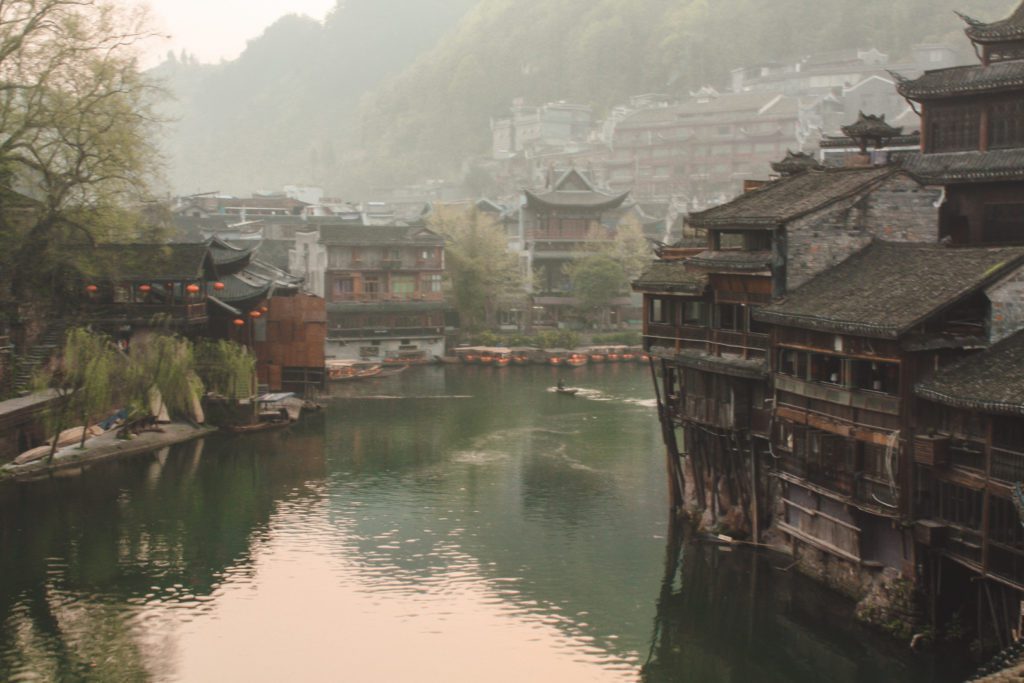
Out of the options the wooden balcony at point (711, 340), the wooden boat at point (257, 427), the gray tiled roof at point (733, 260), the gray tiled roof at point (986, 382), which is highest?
Answer: the gray tiled roof at point (733, 260)

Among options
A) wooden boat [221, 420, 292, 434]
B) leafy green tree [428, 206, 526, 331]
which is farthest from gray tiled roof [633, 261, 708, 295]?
leafy green tree [428, 206, 526, 331]

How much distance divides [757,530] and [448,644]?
8.77 meters

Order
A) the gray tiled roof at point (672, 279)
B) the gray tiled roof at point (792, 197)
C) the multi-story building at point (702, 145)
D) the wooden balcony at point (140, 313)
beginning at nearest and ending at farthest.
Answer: the gray tiled roof at point (792, 197), the gray tiled roof at point (672, 279), the wooden balcony at point (140, 313), the multi-story building at point (702, 145)

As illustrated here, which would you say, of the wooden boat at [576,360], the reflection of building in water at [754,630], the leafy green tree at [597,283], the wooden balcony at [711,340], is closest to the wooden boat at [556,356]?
the wooden boat at [576,360]

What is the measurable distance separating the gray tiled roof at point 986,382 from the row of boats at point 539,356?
54.0 meters

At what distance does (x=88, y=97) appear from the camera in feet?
159

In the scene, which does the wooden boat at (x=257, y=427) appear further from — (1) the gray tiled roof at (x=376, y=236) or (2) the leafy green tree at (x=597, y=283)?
(2) the leafy green tree at (x=597, y=283)

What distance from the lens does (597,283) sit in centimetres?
8550

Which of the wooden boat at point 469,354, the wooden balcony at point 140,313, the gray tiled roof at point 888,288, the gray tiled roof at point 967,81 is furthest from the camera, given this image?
the wooden boat at point 469,354

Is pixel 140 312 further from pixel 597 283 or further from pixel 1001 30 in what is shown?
pixel 597 283

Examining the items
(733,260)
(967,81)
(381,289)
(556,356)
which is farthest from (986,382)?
(381,289)

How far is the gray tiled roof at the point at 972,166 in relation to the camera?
3278 centimetres

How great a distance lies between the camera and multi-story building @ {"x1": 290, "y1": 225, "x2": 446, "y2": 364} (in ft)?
257

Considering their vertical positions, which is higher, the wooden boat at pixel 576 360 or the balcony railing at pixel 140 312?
the balcony railing at pixel 140 312
